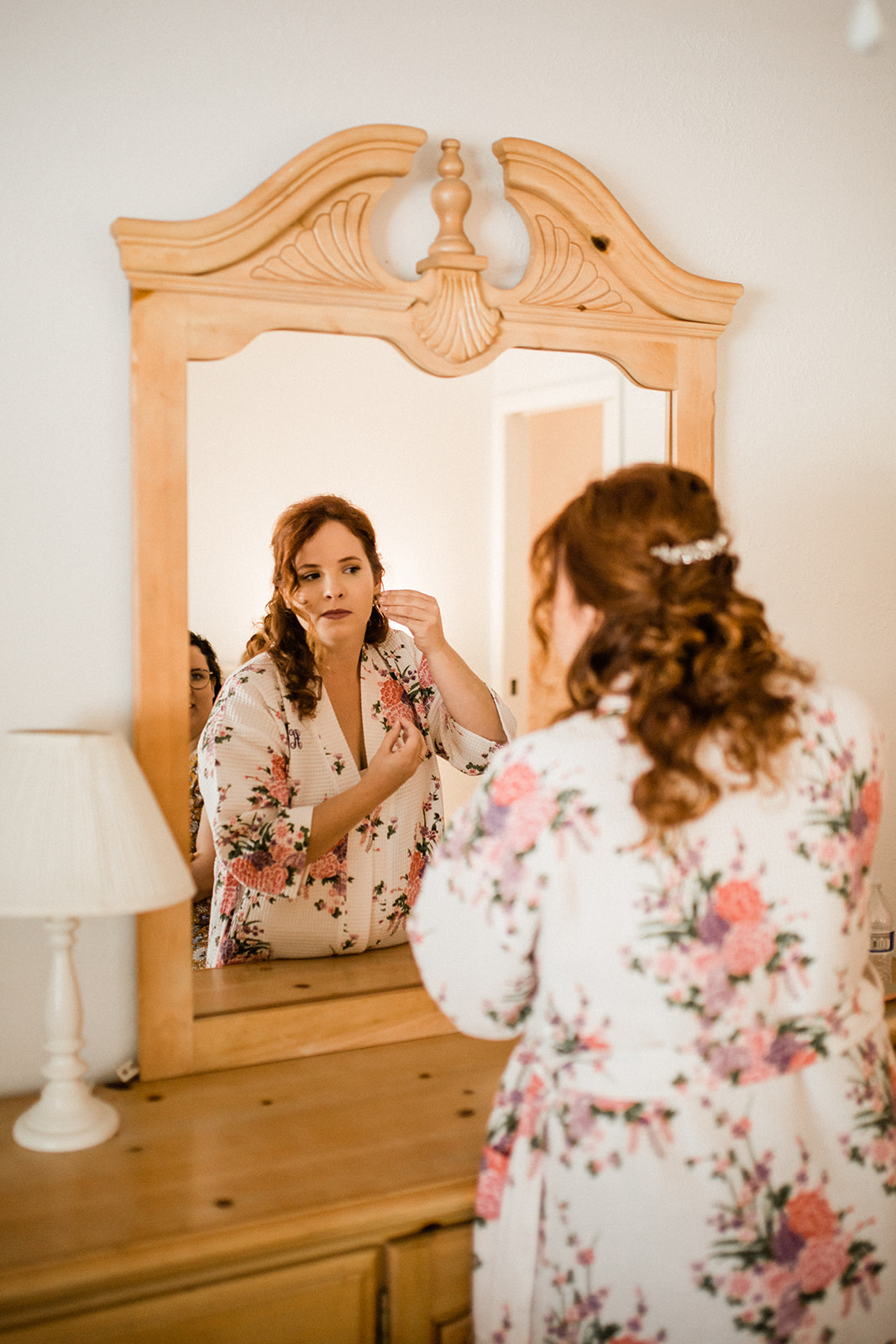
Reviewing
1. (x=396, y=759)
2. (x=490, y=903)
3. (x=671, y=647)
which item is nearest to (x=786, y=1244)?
(x=490, y=903)

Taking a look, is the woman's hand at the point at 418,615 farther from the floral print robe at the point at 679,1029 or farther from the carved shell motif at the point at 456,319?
the floral print robe at the point at 679,1029

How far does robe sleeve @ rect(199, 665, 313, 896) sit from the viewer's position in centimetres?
140

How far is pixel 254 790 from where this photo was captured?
4.66ft

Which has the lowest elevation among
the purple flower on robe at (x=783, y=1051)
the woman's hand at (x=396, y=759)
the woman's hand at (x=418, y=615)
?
the purple flower on robe at (x=783, y=1051)

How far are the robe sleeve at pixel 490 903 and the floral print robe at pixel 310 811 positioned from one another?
0.39m

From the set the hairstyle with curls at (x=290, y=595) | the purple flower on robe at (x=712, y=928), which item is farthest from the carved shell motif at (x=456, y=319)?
the purple flower on robe at (x=712, y=928)

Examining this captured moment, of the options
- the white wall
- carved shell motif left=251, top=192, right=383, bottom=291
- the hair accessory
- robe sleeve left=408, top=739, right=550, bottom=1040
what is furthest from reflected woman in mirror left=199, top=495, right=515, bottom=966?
the hair accessory

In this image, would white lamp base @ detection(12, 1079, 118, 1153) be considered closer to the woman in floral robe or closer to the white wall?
the white wall

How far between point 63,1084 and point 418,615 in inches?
27.3

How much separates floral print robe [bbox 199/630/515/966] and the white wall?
137 mm

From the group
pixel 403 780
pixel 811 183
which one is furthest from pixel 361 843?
pixel 811 183

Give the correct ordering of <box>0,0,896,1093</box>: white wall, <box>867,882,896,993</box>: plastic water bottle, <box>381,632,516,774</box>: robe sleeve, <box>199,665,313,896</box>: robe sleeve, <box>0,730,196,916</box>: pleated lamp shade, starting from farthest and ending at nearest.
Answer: <box>867,882,896,993</box>: plastic water bottle < <box>381,632,516,774</box>: robe sleeve < <box>199,665,313,896</box>: robe sleeve < <box>0,0,896,1093</box>: white wall < <box>0,730,196,916</box>: pleated lamp shade

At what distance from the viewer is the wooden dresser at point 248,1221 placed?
1.04 m

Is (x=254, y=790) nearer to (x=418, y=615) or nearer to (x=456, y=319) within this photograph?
(x=418, y=615)
